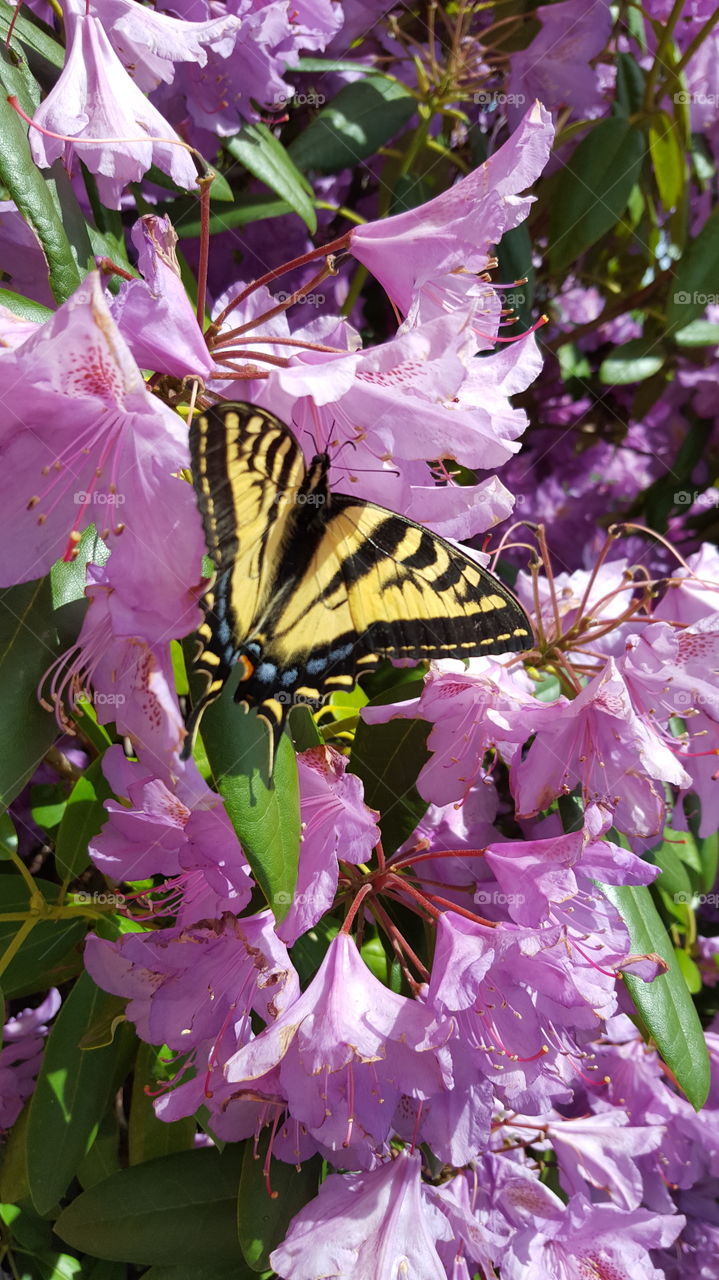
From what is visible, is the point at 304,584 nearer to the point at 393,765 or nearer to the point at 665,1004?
the point at 393,765

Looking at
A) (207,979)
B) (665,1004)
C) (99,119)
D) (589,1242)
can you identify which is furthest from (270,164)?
(589,1242)

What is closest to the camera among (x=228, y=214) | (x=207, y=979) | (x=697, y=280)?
(x=207, y=979)

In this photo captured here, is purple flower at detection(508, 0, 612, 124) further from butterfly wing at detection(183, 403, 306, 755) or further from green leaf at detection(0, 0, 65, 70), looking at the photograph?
butterfly wing at detection(183, 403, 306, 755)

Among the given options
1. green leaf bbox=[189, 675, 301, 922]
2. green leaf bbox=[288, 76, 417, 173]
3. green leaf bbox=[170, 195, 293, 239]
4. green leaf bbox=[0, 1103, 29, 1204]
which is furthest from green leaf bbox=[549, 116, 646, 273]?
green leaf bbox=[0, 1103, 29, 1204]

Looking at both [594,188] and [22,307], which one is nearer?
[22,307]

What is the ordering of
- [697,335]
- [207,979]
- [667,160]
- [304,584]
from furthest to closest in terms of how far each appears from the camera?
[697,335] → [667,160] → [207,979] → [304,584]

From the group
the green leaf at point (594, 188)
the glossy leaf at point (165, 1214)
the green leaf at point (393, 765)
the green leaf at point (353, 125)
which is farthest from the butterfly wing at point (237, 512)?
the green leaf at point (594, 188)
